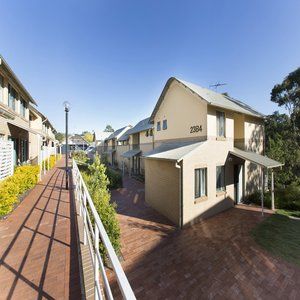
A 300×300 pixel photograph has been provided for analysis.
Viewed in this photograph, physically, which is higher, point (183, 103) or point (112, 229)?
point (183, 103)

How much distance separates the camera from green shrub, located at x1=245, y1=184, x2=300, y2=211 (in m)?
13.1

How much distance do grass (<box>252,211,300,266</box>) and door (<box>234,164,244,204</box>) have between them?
2518mm

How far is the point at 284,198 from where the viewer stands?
13992 mm

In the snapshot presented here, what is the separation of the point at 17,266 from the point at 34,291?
0.94 metres

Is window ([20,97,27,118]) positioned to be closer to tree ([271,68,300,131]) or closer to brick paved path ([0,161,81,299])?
brick paved path ([0,161,81,299])

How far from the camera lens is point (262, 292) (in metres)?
5.32

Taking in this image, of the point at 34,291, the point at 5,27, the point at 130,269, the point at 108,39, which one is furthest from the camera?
the point at 108,39

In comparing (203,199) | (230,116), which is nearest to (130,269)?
(203,199)

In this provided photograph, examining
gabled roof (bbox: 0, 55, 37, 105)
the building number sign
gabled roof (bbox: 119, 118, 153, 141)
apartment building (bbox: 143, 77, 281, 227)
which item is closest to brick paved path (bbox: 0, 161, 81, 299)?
apartment building (bbox: 143, 77, 281, 227)

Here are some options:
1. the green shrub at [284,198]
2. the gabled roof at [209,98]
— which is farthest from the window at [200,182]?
the green shrub at [284,198]

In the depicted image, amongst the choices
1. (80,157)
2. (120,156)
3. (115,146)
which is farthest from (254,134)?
(80,157)

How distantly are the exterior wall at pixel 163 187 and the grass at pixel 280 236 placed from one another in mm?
4232

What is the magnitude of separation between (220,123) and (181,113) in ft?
9.23

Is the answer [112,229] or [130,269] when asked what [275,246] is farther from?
[112,229]
